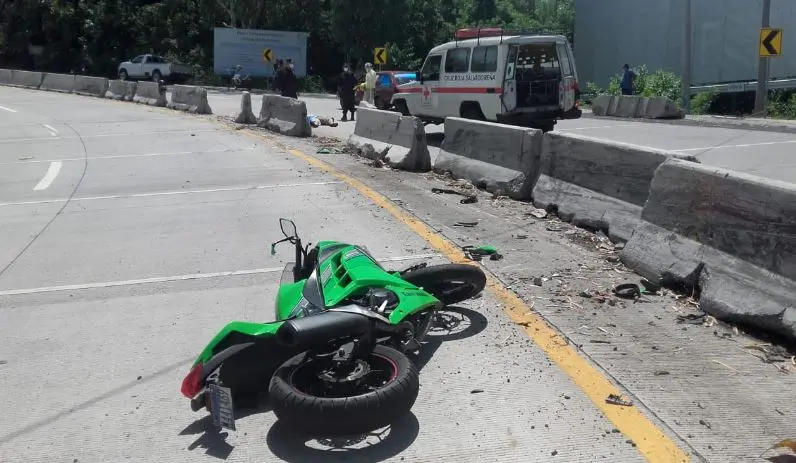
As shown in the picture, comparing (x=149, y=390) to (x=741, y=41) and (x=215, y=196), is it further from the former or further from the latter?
(x=741, y=41)

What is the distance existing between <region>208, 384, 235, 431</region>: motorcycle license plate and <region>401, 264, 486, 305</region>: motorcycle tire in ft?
5.99

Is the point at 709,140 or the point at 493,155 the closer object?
the point at 493,155

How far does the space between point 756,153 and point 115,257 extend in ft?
42.3

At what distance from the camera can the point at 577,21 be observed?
43062 millimetres

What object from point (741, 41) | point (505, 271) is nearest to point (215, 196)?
point (505, 271)

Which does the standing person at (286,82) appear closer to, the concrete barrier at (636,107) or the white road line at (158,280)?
the concrete barrier at (636,107)

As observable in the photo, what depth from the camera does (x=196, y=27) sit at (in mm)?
54000

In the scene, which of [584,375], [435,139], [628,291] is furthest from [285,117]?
[584,375]

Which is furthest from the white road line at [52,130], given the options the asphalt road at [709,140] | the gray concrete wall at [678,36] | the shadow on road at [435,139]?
the gray concrete wall at [678,36]

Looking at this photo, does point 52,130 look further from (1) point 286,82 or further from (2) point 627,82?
(2) point 627,82

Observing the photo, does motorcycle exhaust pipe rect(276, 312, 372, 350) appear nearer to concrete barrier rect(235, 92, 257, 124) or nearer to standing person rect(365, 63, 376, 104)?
concrete barrier rect(235, 92, 257, 124)

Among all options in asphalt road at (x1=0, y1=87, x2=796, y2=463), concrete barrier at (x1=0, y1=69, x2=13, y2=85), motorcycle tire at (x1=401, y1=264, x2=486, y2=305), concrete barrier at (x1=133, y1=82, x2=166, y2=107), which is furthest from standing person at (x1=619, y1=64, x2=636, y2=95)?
concrete barrier at (x1=0, y1=69, x2=13, y2=85)

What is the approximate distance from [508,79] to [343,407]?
1381cm

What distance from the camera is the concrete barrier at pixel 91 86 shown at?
3488 centimetres
